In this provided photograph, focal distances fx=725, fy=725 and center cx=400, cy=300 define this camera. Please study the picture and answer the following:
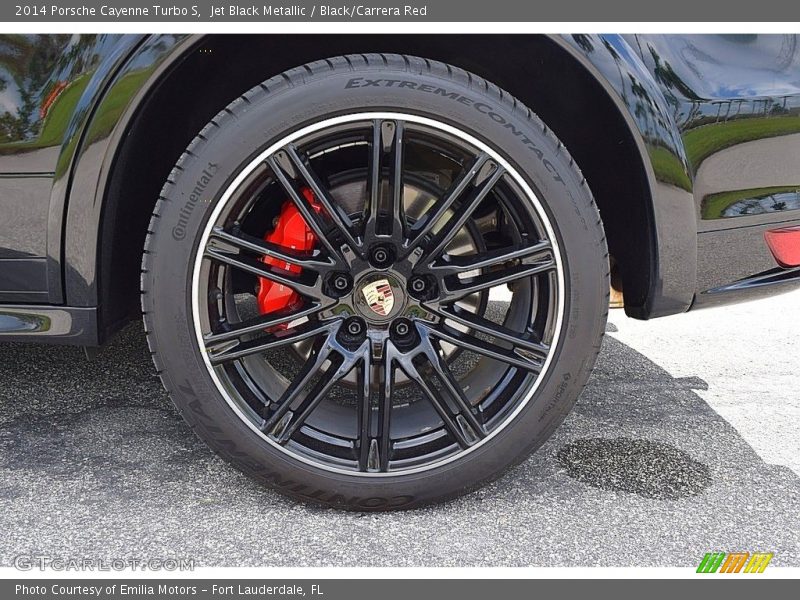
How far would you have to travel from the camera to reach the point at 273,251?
156 centimetres

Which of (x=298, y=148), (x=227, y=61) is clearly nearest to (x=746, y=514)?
(x=298, y=148)

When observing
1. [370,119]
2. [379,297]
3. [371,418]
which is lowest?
[371,418]

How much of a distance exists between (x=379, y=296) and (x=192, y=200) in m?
0.45

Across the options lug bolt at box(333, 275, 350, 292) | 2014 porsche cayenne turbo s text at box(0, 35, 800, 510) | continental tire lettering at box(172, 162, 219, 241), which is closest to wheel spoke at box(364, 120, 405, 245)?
2014 porsche cayenne turbo s text at box(0, 35, 800, 510)

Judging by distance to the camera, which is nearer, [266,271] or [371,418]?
[266,271]

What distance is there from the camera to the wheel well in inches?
63.4

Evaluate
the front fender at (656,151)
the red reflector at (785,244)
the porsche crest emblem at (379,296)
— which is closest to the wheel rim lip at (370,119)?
the front fender at (656,151)

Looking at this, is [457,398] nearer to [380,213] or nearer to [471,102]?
[380,213]

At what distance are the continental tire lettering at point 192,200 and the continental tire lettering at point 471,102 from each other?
33cm

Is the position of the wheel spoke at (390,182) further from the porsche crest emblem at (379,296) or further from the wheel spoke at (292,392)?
the wheel spoke at (292,392)

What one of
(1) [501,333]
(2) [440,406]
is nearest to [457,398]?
(2) [440,406]

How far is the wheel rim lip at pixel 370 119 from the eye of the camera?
1.51 meters

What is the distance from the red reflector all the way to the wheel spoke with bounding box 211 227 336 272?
1.03 metres

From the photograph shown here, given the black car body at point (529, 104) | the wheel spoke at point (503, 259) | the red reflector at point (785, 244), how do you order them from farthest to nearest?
1. the red reflector at point (785, 244)
2. the wheel spoke at point (503, 259)
3. the black car body at point (529, 104)
